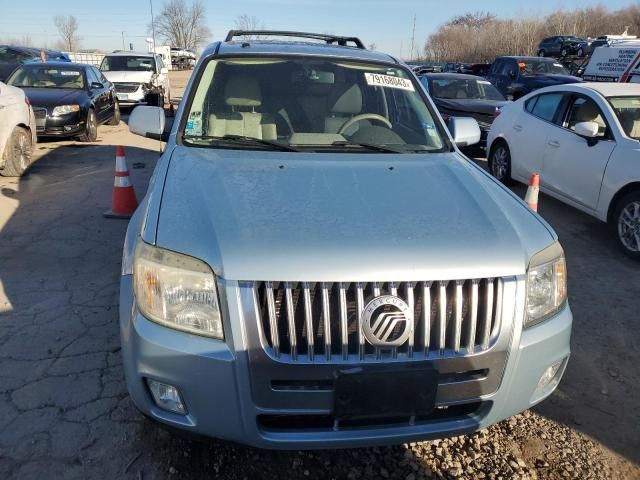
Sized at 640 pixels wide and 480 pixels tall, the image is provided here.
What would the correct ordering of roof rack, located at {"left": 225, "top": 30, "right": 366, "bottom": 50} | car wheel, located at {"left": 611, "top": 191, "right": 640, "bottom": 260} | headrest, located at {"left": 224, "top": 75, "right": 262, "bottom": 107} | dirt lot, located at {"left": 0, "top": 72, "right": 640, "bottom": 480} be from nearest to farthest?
dirt lot, located at {"left": 0, "top": 72, "right": 640, "bottom": 480} → headrest, located at {"left": 224, "top": 75, "right": 262, "bottom": 107} → roof rack, located at {"left": 225, "top": 30, "right": 366, "bottom": 50} → car wheel, located at {"left": 611, "top": 191, "right": 640, "bottom": 260}

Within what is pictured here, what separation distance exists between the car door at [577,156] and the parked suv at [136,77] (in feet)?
37.4

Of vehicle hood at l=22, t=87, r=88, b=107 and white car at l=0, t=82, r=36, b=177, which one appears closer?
white car at l=0, t=82, r=36, b=177

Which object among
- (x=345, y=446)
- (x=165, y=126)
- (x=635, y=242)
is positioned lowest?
(x=635, y=242)

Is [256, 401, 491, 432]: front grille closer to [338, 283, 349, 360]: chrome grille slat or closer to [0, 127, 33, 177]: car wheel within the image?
[338, 283, 349, 360]: chrome grille slat

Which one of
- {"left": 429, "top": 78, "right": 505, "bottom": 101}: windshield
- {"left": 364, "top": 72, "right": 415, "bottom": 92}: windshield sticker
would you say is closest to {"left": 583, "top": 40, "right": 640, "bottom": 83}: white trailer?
{"left": 429, "top": 78, "right": 505, "bottom": 101}: windshield

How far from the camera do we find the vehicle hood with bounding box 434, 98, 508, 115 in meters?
9.37

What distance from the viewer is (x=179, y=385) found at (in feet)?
6.08

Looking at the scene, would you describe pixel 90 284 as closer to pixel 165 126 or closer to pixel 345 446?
pixel 165 126

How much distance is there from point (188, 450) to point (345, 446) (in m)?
0.83

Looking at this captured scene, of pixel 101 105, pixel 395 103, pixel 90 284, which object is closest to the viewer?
pixel 395 103

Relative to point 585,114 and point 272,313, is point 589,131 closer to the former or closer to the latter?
point 585,114

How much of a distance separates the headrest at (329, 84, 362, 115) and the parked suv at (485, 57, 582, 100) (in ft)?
40.5

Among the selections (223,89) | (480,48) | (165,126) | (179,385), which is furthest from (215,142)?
(480,48)

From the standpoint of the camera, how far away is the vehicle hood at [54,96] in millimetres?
9531
